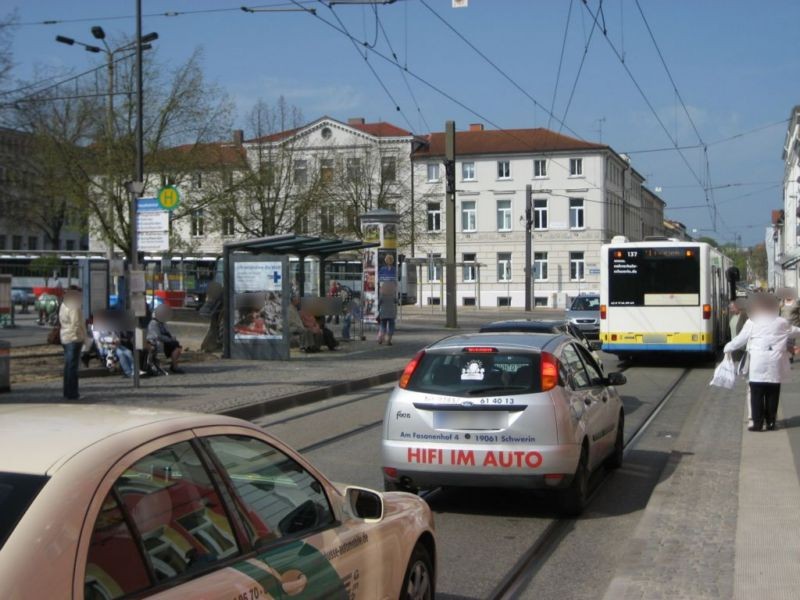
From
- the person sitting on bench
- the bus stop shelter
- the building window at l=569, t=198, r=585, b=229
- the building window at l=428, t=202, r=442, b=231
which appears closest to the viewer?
the person sitting on bench

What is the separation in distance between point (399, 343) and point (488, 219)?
4679cm

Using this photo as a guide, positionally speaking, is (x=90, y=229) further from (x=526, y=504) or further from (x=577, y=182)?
(x=577, y=182)

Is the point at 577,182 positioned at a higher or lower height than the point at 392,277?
higher

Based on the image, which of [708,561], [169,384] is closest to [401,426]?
[708,561]

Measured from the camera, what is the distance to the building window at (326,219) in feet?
152

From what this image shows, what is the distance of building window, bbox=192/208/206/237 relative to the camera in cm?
3144

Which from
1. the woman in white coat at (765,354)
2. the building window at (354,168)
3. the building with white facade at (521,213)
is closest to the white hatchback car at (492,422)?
the woman in white coat at (765,354)

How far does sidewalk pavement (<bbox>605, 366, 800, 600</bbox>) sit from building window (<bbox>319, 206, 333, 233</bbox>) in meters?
35.6

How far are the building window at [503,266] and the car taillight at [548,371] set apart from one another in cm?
6633

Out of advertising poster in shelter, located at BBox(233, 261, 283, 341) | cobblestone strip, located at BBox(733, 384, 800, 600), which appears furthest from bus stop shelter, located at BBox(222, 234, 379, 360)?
cobblestone strip, located at BBox(733, 384, 800, 600)

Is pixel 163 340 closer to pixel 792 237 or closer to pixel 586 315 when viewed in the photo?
pixel 586 315

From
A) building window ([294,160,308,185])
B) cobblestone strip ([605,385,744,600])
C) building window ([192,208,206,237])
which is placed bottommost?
cobblestone strip ([605,385,744,600])

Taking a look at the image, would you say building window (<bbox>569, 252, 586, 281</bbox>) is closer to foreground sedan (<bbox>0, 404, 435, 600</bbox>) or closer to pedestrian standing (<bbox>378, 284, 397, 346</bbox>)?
pedestrian standing (<bbox>378, 284, 397, 346</bbox>)

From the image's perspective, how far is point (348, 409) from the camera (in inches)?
610
